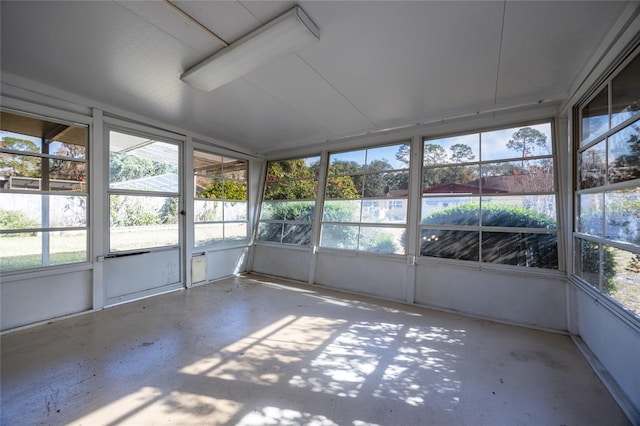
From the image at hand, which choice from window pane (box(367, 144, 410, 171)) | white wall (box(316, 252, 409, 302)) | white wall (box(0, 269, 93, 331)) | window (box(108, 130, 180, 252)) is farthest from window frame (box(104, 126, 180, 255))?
window pane (box(367, 144, 410, 171))

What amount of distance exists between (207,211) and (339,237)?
8.18 feet

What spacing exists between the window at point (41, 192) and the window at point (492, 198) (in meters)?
4.64

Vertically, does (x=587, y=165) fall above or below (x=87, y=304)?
above

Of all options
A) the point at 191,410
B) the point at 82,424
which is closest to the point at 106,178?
the point at 82,424

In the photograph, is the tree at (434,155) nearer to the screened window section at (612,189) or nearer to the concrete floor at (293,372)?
the screened window section at (612,189)

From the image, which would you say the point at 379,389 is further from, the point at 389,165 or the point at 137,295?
the point at 137,295

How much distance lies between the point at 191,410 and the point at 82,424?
62cm

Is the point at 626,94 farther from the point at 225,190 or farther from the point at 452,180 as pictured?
the point at 225,190

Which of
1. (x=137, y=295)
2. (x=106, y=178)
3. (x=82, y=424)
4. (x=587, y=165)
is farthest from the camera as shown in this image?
(x=137, y=295)

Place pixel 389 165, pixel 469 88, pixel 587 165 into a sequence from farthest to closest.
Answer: pixel 389 165
pixel 469 88
pixel 587 165

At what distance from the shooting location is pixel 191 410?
1.73 m

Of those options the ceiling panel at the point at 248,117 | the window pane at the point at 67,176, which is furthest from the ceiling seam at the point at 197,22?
the window pane at the point at 67,176

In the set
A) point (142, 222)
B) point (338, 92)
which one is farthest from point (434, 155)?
point (142, 222)

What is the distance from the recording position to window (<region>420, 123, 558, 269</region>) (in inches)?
125
